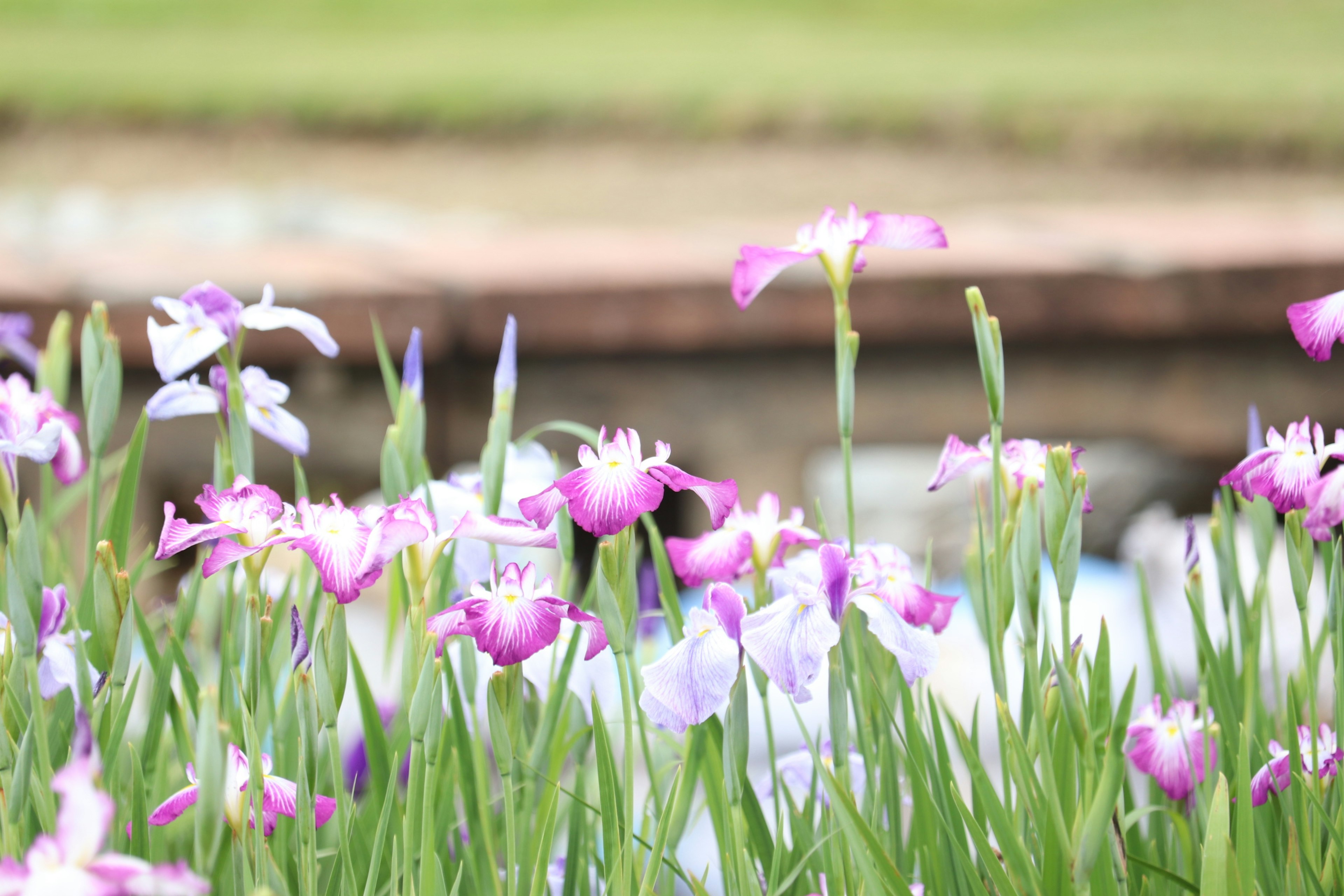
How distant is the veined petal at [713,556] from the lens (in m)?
0.50

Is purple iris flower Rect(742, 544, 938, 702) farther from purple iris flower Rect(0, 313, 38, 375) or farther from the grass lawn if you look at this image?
the grass lawn

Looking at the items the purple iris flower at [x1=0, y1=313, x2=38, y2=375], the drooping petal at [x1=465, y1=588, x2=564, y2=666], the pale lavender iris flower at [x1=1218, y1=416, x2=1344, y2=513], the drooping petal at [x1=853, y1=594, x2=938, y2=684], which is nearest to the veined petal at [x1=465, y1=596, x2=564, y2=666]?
the drooping petal at [x1=465, y1=588, x2=564, y2=666]

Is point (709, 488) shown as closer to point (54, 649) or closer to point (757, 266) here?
point (757, 266)

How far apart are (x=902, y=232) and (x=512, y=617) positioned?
0.72ft

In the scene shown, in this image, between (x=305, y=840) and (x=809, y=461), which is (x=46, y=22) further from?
(x=305, y=840)

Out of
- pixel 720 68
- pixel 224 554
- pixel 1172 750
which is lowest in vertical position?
pixel 1172 750

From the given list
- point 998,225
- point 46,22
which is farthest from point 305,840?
point 46,22

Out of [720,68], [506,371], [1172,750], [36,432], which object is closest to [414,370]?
[506,371]

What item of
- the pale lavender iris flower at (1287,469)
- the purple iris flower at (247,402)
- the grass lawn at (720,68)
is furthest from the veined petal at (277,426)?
the grass lawn at (720,68)

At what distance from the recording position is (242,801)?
0.37 m

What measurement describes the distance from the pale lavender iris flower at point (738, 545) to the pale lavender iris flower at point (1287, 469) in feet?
0.54

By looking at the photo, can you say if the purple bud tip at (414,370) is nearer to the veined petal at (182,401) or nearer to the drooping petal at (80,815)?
the veined petal at (182,401)

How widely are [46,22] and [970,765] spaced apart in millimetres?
12449

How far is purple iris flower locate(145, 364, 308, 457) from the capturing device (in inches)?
19.6
